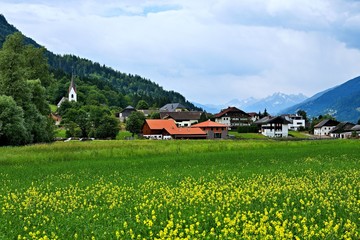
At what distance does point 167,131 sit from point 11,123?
59.4 metres

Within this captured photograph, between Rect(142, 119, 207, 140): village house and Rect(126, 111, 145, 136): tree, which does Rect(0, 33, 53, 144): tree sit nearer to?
Rect(142, 119, 207, 140): village house

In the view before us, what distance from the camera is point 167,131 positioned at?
117500mm

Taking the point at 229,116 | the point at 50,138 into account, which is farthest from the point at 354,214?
the point at 229,116

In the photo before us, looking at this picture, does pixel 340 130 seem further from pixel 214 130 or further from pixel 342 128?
pixel 214 130

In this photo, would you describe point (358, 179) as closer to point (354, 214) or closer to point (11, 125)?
point (354, 214)

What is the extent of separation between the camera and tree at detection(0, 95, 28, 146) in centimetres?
6112

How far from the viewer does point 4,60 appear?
228 ft

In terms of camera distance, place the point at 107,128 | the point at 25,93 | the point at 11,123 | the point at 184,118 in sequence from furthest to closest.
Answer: the point at 184,118, the point at 107,128, the point at 25,93, the point at 11,123

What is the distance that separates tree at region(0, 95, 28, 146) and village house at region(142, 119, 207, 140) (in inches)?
2245

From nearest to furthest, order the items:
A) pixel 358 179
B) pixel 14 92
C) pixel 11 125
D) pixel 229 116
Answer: pixel 358 179 < pixel 11 125 < pixel 14 92 < pixel 229 116

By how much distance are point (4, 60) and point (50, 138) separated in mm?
16016

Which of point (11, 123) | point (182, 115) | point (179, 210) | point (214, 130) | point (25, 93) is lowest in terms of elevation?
point (179, 210)

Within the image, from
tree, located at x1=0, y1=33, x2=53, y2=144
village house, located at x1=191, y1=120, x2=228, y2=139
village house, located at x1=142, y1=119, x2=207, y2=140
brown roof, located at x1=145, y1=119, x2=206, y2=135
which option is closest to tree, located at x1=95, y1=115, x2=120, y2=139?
village house, located at x1=142, y1=119, x2=207, y2=140

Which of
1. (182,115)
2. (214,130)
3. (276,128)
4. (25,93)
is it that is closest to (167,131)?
(214,130)
